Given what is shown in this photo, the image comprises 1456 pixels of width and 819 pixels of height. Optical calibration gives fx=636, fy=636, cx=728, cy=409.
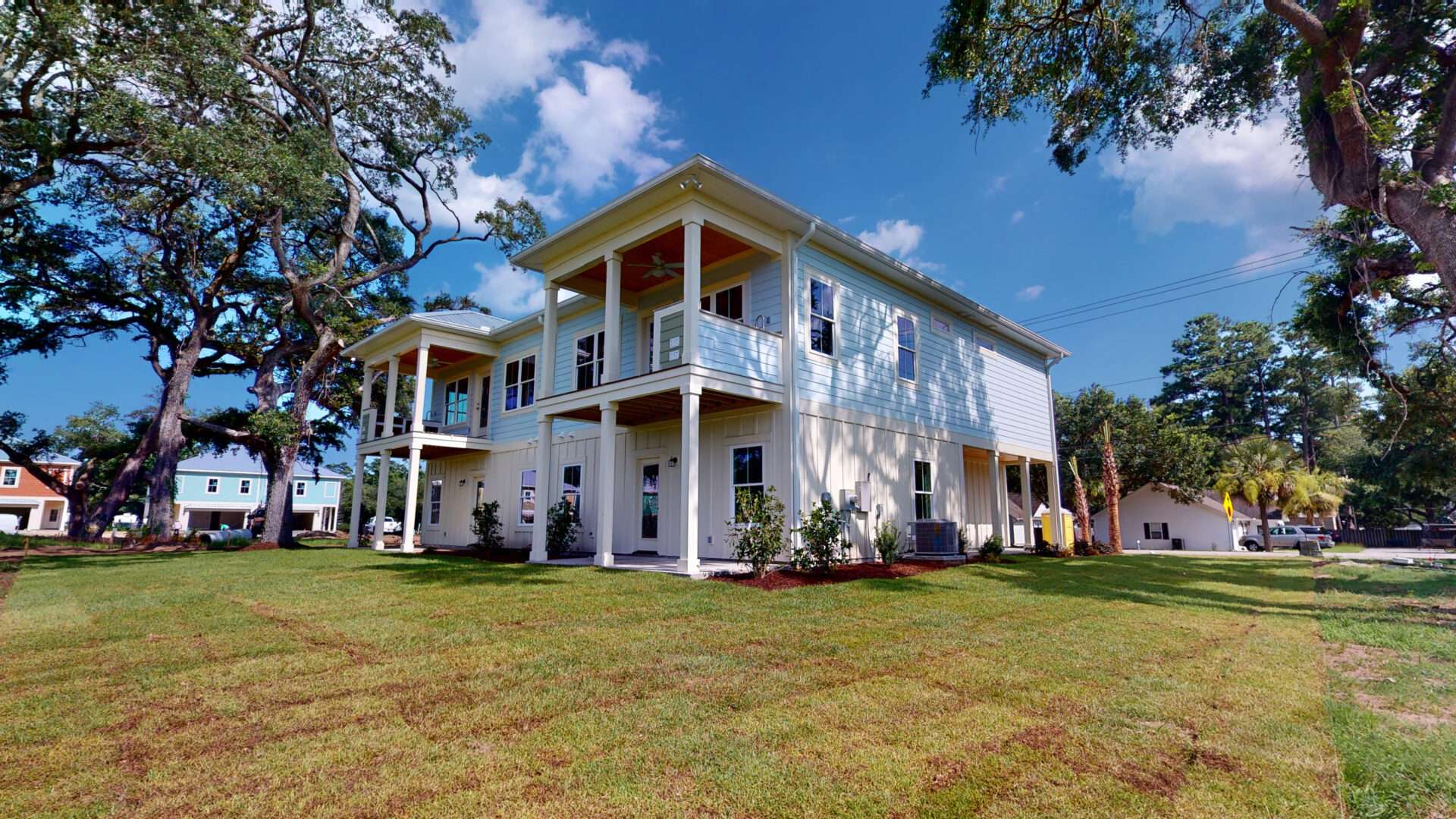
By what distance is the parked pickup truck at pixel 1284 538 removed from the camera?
2875 centimetres

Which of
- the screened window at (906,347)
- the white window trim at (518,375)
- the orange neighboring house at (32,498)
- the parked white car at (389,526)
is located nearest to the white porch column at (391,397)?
the white window trim at (518,375)

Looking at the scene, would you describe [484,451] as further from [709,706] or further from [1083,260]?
[1083,260]

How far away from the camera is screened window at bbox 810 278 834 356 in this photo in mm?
11461

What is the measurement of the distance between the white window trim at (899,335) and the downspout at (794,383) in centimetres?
331

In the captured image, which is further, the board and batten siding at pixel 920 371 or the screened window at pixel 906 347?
the screened window at pixel 906 347

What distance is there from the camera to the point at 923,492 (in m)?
13.6

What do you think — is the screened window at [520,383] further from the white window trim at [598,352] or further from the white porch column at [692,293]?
the white porch column at [692,293]

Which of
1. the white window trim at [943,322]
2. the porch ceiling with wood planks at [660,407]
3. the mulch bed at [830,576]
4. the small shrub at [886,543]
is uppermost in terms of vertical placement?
the white window trim at [943,322]

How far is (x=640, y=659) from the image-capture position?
4.52 m

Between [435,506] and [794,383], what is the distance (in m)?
13.3

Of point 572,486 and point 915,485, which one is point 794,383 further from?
point 572,486

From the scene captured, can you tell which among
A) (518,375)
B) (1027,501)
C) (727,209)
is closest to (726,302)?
(727,209)

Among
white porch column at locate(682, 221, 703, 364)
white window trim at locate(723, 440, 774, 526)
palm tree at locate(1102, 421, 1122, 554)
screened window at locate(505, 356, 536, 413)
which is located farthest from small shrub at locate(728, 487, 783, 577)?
palm tree at locate(1102, 421, 1122, 554)

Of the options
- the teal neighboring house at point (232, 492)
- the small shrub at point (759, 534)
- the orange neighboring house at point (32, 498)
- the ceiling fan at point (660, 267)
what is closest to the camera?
the small shrub at point (759, 534)
